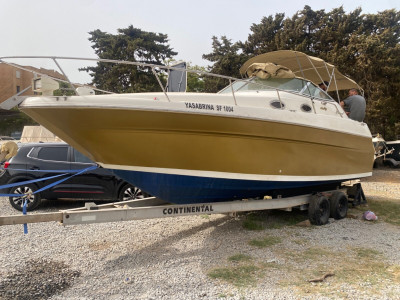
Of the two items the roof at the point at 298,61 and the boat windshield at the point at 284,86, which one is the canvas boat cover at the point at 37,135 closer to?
the roof at the point at 298,61

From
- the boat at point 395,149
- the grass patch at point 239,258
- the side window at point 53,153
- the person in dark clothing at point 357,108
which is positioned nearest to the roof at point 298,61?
the person in dark clothing at point 357,108

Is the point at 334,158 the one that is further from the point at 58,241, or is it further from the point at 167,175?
the point at 58,241

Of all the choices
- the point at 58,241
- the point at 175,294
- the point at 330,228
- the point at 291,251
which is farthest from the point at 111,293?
the point at 330,228

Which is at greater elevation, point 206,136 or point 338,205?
point 206,136

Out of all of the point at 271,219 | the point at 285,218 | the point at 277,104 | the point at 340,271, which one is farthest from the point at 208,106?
the point at 285,218

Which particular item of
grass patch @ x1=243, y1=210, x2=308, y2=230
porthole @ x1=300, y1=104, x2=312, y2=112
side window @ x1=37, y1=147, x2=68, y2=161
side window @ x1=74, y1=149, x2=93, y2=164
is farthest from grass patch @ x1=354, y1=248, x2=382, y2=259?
side window @ x1=37, y1=147, x2=68, y2=161

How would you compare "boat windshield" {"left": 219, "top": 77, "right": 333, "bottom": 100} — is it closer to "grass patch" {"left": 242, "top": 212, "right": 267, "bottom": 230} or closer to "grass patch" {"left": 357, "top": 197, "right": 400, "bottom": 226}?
"grass patch" {"left": 242, "top": 212, "right": 267, "bottom": 230}

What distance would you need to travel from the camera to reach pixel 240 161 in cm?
424

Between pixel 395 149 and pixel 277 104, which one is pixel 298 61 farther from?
pixel 395 149

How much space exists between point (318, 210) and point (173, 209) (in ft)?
8.80

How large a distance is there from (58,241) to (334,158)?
4523 mm

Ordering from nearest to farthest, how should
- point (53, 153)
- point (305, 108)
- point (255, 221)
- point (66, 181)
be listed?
point (305, 108) → point (255, 221) → point (66, 181) → point (53, 153)

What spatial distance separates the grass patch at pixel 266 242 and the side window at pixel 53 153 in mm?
4275

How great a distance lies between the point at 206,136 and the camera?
13.1 ft
